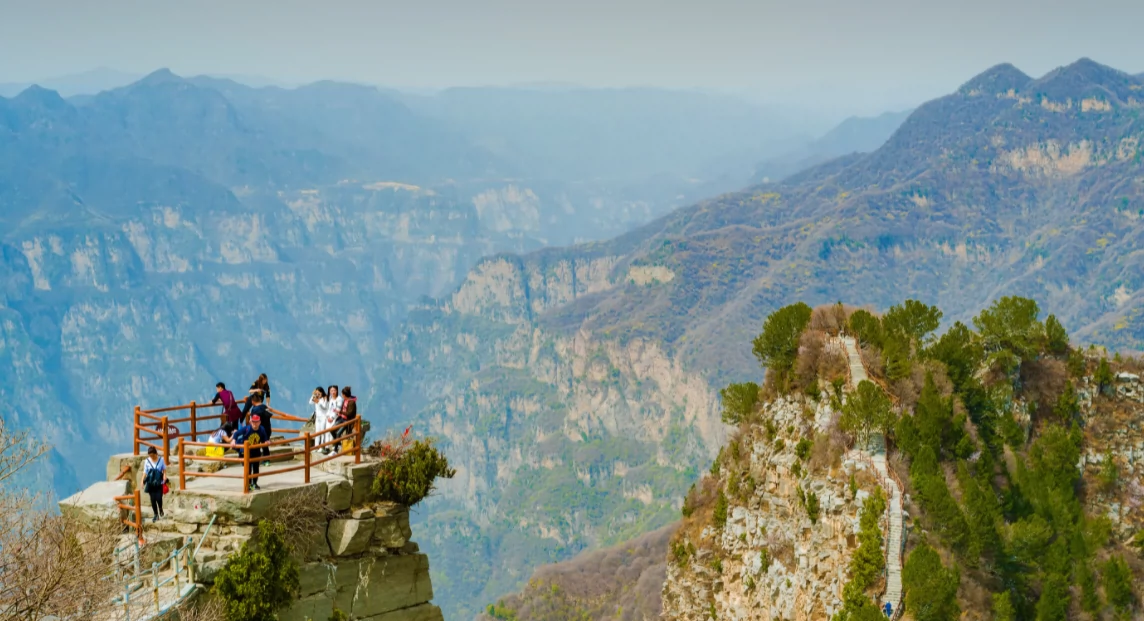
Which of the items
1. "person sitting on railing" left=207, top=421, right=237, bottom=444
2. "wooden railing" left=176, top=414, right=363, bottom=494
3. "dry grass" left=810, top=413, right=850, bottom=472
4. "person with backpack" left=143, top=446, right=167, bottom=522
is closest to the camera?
"wooden railing" left=176, top=414, right=363, bottom=494

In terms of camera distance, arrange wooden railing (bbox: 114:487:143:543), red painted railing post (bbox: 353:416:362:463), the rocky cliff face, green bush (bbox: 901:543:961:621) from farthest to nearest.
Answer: the rocky cliff face → green bush (bbox: 901:543:961:621) → red painted railing post (bbox: 353:416:362:463) → wooden railing (bbox: 114:487:143:543)

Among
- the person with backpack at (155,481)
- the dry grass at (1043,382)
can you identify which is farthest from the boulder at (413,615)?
the dry grass at (1043,382)

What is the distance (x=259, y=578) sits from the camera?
63.8ft

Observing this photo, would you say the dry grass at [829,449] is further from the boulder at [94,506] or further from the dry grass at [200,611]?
the boulder at [94,506]

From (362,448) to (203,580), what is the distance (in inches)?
213

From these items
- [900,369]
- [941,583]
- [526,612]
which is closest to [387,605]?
[941,583]

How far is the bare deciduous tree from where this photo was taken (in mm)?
17109

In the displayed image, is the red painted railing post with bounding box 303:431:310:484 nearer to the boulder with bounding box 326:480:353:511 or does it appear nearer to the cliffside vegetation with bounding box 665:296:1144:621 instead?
the boulder with bounding box 326:480:353:511

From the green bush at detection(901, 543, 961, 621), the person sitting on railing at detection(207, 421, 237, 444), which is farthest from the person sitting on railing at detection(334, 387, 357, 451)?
the green bush at detection(901, 543, 961, 621)

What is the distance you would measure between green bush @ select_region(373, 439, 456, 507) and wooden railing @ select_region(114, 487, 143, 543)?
189 inches

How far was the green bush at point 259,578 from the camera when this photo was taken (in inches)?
755

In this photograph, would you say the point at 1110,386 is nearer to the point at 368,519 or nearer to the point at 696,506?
the point at 696,506

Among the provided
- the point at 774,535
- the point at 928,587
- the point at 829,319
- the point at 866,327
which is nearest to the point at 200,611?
the point at 928,587

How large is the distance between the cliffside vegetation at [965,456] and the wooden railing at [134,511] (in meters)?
20.9
